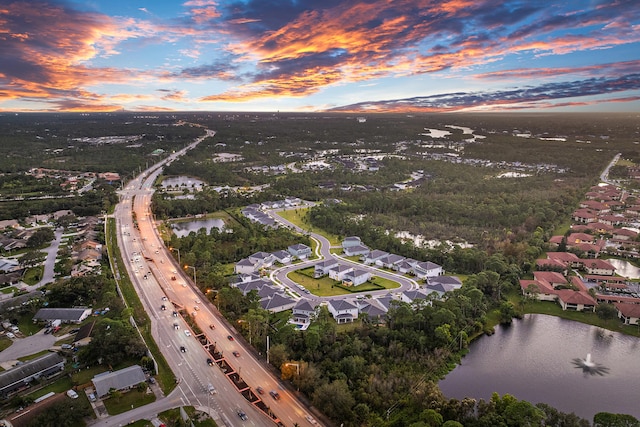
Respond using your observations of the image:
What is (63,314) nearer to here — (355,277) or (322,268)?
(322,268)

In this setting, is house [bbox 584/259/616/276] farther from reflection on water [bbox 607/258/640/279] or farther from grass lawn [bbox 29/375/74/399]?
grass lawn [bbox 29/375/74/399]

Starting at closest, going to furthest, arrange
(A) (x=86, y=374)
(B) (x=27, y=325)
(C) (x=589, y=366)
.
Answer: (A) (x=86, y=374) → (C) (x=589, y=366) → (B) (x=27, y=325)

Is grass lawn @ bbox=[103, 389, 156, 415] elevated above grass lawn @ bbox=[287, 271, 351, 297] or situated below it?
below

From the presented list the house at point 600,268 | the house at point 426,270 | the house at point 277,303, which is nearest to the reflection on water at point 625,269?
the house at point 600,268

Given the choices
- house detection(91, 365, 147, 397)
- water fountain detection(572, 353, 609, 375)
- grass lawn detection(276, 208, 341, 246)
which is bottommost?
water fountain detection(572, 353, 609, 375)

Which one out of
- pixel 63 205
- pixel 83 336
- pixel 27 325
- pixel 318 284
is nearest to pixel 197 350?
pixel 83 336

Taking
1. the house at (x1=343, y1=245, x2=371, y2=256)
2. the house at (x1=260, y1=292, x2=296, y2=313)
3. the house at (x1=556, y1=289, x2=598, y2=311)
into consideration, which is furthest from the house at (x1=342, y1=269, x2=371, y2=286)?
the house at (x1=556, y1=289, x2=598, y2=311)

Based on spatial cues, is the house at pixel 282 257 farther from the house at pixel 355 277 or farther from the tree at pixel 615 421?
the tree at pixel 615 421
